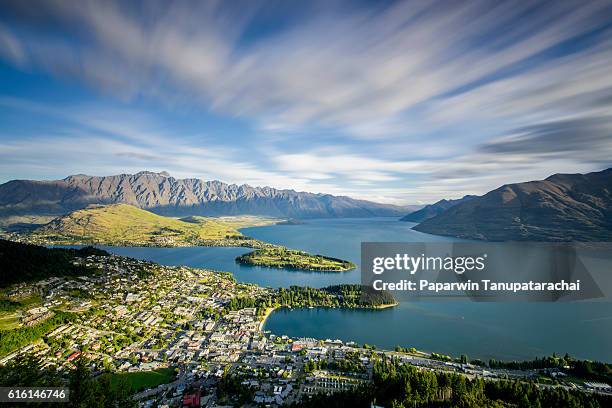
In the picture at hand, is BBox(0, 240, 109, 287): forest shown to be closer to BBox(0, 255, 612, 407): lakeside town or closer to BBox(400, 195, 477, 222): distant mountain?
BBox(0, 255, 612, 407): lakeside town

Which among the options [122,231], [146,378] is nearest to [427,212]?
[122,231]

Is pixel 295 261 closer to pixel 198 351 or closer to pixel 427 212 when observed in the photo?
pixel 198 351

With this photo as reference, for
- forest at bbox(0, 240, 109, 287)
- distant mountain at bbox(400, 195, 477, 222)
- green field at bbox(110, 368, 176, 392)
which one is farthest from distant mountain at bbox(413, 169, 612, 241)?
forest at bbox(0, 240, 109, 287)

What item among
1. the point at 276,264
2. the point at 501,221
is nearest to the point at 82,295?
the point at 276,264

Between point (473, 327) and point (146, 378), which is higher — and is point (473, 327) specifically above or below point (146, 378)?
above

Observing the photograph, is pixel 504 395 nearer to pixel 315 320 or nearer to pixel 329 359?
pixel 329 359
